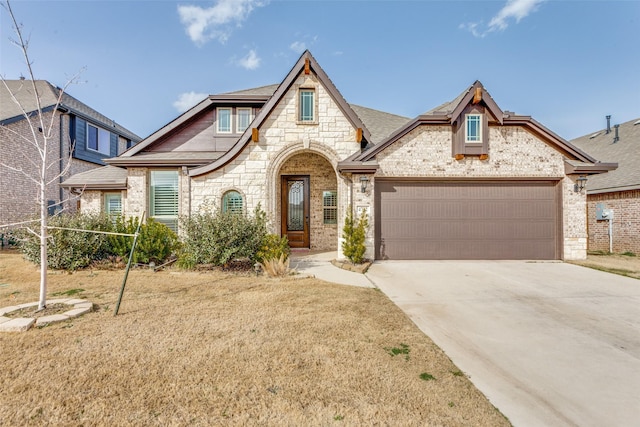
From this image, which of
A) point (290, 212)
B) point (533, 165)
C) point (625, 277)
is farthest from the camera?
point (290, 212)

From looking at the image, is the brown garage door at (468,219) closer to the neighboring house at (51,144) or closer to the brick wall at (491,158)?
the brick wall at (491,158)

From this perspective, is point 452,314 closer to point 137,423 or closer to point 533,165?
point 137,423

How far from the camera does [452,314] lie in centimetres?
475

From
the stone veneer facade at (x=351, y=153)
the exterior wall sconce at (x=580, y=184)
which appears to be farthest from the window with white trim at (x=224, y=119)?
the exterior wall sconce at (x=580, y=184)

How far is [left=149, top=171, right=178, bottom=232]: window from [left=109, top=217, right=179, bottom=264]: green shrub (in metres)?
1.66

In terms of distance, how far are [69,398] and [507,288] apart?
739 cm

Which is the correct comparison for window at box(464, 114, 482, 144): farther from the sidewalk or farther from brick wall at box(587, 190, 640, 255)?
brick wall at box(587, 190, 640, 255)

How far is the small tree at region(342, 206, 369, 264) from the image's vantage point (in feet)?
27.8

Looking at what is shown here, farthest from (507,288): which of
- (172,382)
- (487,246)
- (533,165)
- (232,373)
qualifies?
(172,382)

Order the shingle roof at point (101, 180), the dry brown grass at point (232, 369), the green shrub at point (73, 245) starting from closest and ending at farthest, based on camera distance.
Result: 1. the dry brown grass at point (232, 369)
2. the green shrub at point (73, 245)
3. the shingle roof at point (101, 180)

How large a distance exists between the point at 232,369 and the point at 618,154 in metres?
20.3

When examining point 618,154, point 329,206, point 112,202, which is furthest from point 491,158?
point 112,202

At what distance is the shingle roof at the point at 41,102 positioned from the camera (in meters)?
14.5

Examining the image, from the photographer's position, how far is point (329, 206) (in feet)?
38.0
